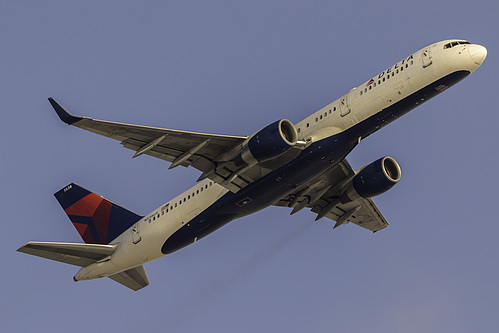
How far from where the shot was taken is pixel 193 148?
44.8 m

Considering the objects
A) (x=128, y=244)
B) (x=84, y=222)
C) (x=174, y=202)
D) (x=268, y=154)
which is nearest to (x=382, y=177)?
(x=268, y=154)

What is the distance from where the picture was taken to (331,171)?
50.4m

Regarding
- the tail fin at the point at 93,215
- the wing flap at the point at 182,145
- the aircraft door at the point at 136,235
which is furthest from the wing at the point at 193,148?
the tail fin at the point at 93,215

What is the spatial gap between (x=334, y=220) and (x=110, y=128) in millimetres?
20378

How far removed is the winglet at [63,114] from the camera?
3912 centimetres

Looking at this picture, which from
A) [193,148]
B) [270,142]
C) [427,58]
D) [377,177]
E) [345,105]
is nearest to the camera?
[270,142]

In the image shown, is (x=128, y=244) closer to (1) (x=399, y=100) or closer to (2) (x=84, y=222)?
(2) (x=84, y=222)

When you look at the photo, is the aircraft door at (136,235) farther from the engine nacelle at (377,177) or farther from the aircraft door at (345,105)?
the aircraft door at (345,105)

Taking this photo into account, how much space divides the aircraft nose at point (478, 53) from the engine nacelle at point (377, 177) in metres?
9.09

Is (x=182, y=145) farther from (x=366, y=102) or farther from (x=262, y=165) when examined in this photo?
(x=366, y=102)

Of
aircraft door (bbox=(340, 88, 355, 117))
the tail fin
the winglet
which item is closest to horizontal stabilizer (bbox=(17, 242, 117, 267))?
the tail fin

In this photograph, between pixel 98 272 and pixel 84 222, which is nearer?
pixel 98 272

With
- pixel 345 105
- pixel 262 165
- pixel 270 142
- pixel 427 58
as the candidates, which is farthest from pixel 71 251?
pixel 427 58

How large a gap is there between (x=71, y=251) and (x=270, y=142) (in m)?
15.3
